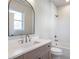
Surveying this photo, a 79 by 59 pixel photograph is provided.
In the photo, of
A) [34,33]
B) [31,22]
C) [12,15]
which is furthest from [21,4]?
[34,33]

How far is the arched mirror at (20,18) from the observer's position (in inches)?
74.9

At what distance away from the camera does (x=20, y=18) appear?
7.19ft

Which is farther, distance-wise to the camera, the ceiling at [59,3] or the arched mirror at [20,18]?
the ceiling at [59,3]

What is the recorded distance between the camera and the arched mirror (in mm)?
1903

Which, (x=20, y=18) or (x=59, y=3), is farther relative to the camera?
(x=59, y=3)

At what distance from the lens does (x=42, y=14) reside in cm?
328

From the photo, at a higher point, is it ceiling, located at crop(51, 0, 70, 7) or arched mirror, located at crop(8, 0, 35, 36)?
ceiling, located at crop(51, 0, 70, 7)

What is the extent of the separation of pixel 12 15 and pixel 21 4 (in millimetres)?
452

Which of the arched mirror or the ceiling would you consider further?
the ceiling

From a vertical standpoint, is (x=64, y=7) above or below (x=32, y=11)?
above

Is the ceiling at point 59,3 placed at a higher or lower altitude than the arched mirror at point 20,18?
higher

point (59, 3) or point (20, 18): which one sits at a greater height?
point (59, 3)
